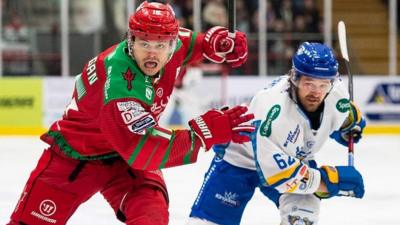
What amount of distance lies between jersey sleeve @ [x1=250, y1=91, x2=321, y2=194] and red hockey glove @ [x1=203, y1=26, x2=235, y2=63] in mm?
394

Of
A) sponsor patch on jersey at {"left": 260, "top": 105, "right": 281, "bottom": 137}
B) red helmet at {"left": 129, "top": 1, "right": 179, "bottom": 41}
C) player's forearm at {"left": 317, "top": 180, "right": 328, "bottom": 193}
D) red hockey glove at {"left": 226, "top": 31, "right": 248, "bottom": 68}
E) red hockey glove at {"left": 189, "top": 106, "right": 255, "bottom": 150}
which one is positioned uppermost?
red helmet at {"left": 129, "top": 1, "right": 179, "bottom": 41}

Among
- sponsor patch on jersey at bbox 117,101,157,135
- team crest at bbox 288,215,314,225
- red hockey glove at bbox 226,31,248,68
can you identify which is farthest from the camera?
red hockey glove at bbox 226,31,248,68

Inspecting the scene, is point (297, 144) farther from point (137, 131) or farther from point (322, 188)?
point (137, 131)

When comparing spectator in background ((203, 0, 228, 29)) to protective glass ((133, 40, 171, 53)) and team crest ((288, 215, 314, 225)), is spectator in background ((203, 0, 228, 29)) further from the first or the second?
protective glass ((133, 40, 171, 53))

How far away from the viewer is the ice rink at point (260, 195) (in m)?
4.17

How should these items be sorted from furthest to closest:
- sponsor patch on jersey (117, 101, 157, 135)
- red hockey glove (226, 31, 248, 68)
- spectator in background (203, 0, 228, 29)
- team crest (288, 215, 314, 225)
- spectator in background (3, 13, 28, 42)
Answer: spectator in background (203, 0, 228, 29) < spectator in background (3, 13, 28, 42) < red hockey glove (226, 31, 248, 68) < team crest (288, 215, 314, 225) < sponsor patch on jersey (117, 101, 157, 135)

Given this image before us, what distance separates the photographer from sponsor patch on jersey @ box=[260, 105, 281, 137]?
2.99 m

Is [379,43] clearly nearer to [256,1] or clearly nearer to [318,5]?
[318,5]

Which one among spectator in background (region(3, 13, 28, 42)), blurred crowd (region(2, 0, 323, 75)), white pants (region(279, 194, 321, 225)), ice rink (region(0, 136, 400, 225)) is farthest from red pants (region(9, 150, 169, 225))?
spectator in background (region(3, 13, 28, 42))

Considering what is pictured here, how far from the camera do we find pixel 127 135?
106 inches

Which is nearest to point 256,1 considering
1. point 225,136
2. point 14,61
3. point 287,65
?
point 287,65

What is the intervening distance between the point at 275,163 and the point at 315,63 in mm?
354

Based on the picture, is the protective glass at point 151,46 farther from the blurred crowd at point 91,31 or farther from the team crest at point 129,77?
the blurred crowd at point 91,31

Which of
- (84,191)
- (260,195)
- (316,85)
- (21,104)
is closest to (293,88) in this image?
(316,85)
